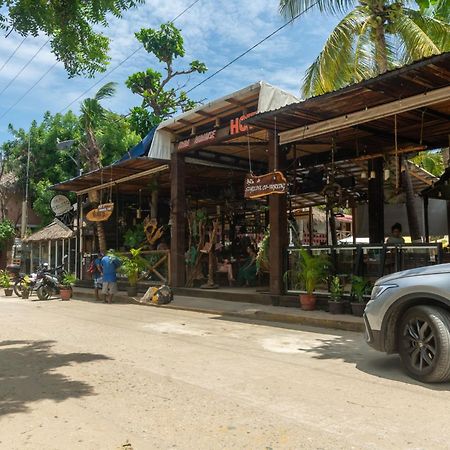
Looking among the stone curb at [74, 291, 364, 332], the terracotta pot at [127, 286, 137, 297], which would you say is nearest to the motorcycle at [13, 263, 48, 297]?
the terracotta pot at [127, 286, 137, 297]

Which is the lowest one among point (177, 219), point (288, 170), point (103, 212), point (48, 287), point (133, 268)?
point (48, 287)

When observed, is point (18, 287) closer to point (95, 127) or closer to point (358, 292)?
point (95, 127)

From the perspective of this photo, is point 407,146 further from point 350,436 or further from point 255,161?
point 350,436

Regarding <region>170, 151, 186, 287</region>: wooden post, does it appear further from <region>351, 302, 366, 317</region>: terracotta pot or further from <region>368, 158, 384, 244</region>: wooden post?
<region>351, 302, 366, 317</region>: terracotta pot

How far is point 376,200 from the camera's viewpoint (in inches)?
566

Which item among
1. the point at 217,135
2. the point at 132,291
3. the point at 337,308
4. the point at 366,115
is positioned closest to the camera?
the point at 337,308

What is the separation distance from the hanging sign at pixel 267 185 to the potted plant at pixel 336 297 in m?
2.33

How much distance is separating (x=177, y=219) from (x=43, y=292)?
547 cm

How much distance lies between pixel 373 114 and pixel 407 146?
3.23 meters

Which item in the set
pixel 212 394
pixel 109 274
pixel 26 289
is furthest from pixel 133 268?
pixel 212 394

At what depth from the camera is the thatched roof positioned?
24802mm

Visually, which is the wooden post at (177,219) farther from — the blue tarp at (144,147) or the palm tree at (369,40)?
the palm tree at (369,40)

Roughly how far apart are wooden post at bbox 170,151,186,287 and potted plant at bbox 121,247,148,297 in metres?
1.43

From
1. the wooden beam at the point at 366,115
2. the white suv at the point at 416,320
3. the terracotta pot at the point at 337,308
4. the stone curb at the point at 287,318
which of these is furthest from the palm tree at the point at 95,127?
the white suv at the point at 416,320
